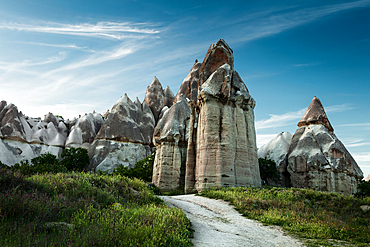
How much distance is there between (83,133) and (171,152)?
28111 millimetres

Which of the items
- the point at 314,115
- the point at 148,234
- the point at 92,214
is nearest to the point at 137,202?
the point at 92,214

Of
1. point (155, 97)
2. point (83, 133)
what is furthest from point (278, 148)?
point (83, 133)

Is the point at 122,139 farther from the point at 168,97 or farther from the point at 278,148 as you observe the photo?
the point at 278,148

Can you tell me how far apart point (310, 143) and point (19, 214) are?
3330 centimetres

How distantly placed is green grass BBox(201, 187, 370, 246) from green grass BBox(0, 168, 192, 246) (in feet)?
13.4

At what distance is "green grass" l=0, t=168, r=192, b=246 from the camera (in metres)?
5.36

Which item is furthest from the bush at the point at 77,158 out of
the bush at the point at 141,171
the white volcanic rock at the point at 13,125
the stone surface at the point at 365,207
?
the stone surface at the point at 365,207

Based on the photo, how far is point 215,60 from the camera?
27.7 m

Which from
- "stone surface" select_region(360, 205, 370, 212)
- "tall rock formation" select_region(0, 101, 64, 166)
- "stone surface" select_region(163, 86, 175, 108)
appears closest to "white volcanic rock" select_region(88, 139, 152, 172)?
"tall rock formation" select_region(0, 101, 64, 166)

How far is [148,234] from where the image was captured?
6.23 meters

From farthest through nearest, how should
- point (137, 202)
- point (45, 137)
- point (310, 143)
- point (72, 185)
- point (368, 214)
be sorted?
point (45, 137) → point (310, 143) → point (368, 214) → point (137, 202) → point (72, 185)

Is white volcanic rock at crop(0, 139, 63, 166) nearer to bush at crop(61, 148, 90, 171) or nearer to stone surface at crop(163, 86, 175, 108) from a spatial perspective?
bush at crop(61, 148, 90, 171)

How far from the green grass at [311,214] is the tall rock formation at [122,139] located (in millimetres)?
29680

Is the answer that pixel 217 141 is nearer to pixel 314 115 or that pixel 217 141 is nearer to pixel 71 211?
pixel 71 211
